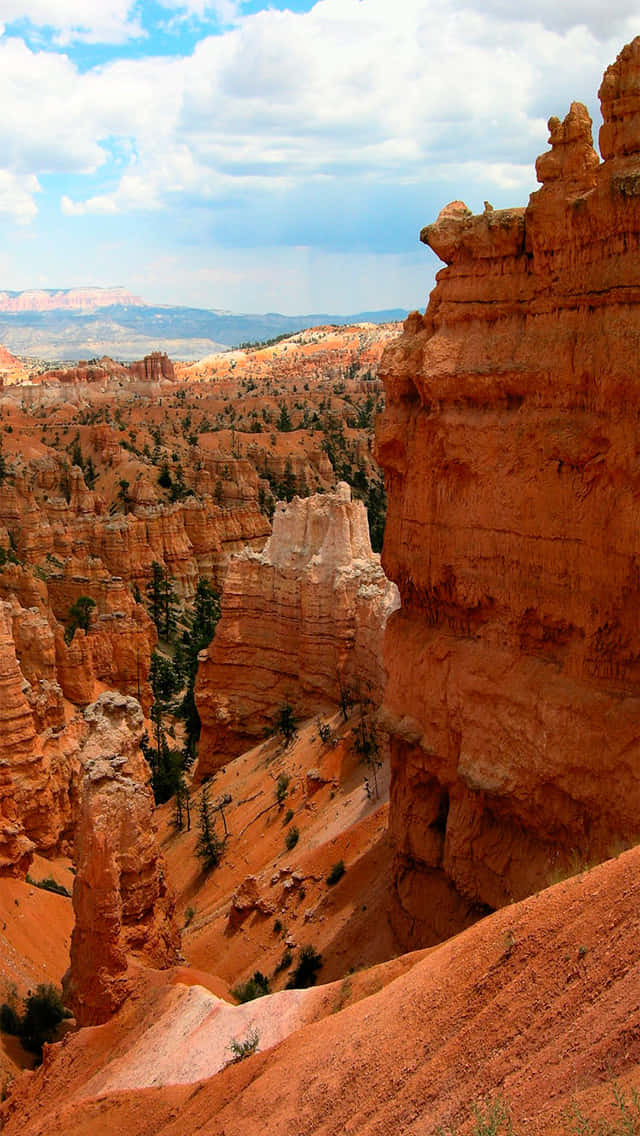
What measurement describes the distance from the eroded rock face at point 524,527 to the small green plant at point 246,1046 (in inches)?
110

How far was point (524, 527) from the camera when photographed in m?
9.77

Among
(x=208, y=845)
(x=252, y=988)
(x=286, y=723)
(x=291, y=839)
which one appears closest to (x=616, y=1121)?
(x=252, y=988)

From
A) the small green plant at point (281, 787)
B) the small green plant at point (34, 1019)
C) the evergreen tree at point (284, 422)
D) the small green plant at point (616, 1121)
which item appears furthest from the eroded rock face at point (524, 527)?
the evergreen tree at point (284, 422)

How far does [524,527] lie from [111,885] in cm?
600

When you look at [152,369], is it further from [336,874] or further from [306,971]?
[306,971]

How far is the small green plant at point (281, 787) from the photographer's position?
59.9 feet

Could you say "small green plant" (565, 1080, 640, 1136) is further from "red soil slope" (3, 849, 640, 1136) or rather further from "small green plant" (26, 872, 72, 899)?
"small green plant" (26, 872, 72, 899)

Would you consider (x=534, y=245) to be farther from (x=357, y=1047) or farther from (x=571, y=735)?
(x=357, y=1047)

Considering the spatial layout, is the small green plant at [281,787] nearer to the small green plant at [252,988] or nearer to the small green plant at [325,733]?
the small green plant at [325,733]

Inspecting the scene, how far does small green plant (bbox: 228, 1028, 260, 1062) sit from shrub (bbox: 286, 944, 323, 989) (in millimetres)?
3255

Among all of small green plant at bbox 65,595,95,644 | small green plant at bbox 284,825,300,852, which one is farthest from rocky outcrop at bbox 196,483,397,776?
small green plant at bbox 65,595,95,644

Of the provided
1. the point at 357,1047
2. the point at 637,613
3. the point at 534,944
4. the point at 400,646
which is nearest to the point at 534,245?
the point at 637,613

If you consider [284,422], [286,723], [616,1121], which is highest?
[616,1121]

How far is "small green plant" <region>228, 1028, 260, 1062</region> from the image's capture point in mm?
8648
